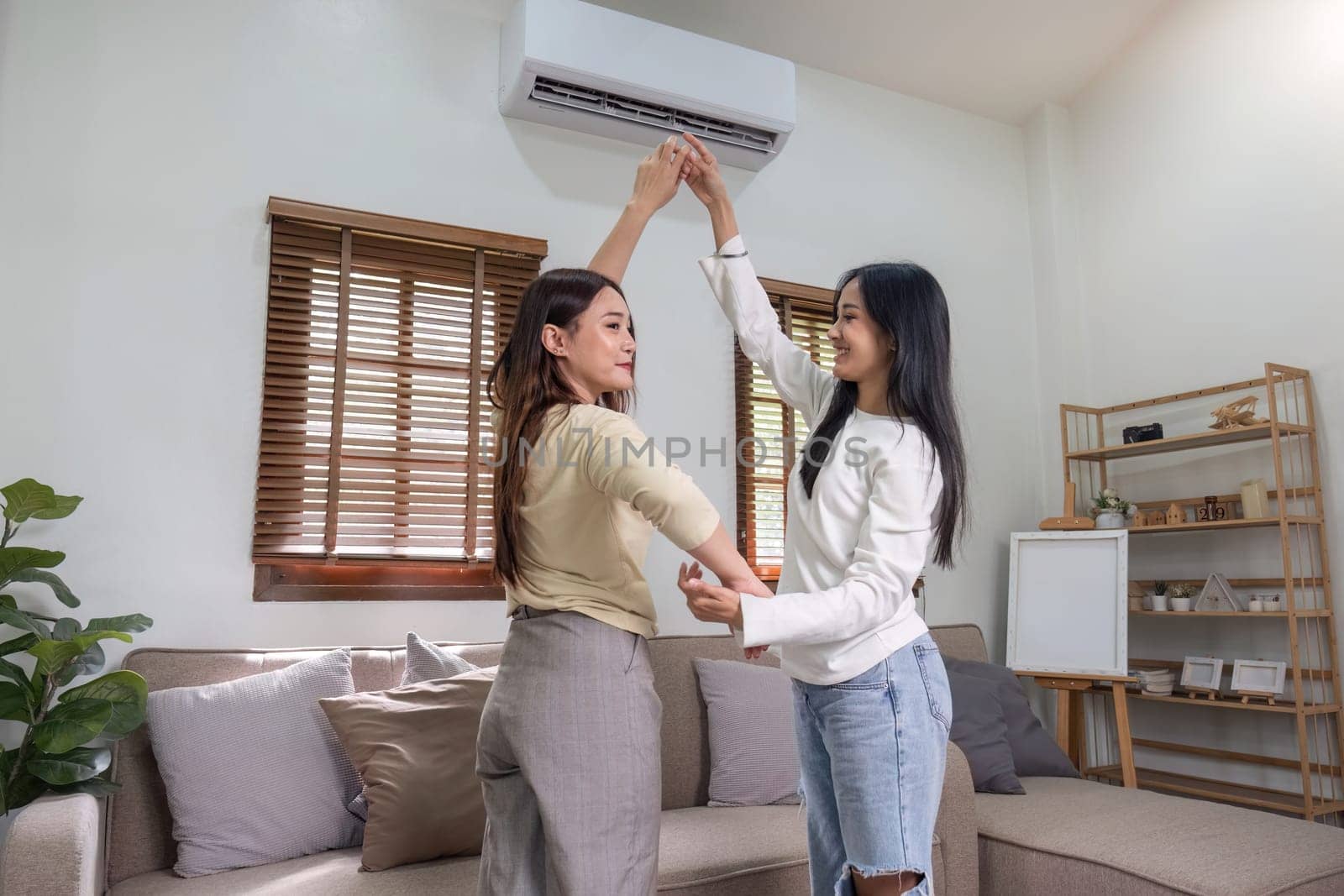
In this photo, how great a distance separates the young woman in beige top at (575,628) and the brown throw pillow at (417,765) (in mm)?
716

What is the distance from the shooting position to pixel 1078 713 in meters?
3.81

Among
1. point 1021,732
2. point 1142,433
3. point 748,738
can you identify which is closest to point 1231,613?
Answer: point 1142,433

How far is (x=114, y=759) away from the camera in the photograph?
2.24 meters

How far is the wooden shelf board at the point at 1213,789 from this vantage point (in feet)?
10.8

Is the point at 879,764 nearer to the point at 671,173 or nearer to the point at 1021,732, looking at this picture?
the point at 671,173

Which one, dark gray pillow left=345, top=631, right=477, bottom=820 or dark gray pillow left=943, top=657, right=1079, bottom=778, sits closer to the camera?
dark gray pillow left=345, top=631, right=477, bottom=820

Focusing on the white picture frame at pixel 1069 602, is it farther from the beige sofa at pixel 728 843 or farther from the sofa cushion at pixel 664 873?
the sofa cushion at pixel 664 873

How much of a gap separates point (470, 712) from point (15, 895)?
36.6 inches

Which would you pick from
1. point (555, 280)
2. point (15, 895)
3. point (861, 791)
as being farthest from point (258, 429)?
point (861, 791)

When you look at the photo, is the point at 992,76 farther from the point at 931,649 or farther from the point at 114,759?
the point at 114,759

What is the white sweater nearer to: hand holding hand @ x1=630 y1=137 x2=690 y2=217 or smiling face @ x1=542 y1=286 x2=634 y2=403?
smiling face @ x1=542 y1=286 x2=634 y2=403

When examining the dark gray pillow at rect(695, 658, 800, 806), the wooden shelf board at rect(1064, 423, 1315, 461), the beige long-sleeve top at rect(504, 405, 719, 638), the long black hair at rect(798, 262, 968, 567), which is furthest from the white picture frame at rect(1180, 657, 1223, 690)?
the beige long-sleeve top at rect(504, 405, 719, 638)

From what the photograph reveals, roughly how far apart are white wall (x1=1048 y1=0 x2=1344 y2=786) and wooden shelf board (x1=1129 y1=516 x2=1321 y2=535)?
4.5 inches

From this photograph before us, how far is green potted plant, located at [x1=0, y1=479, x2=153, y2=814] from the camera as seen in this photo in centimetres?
200
